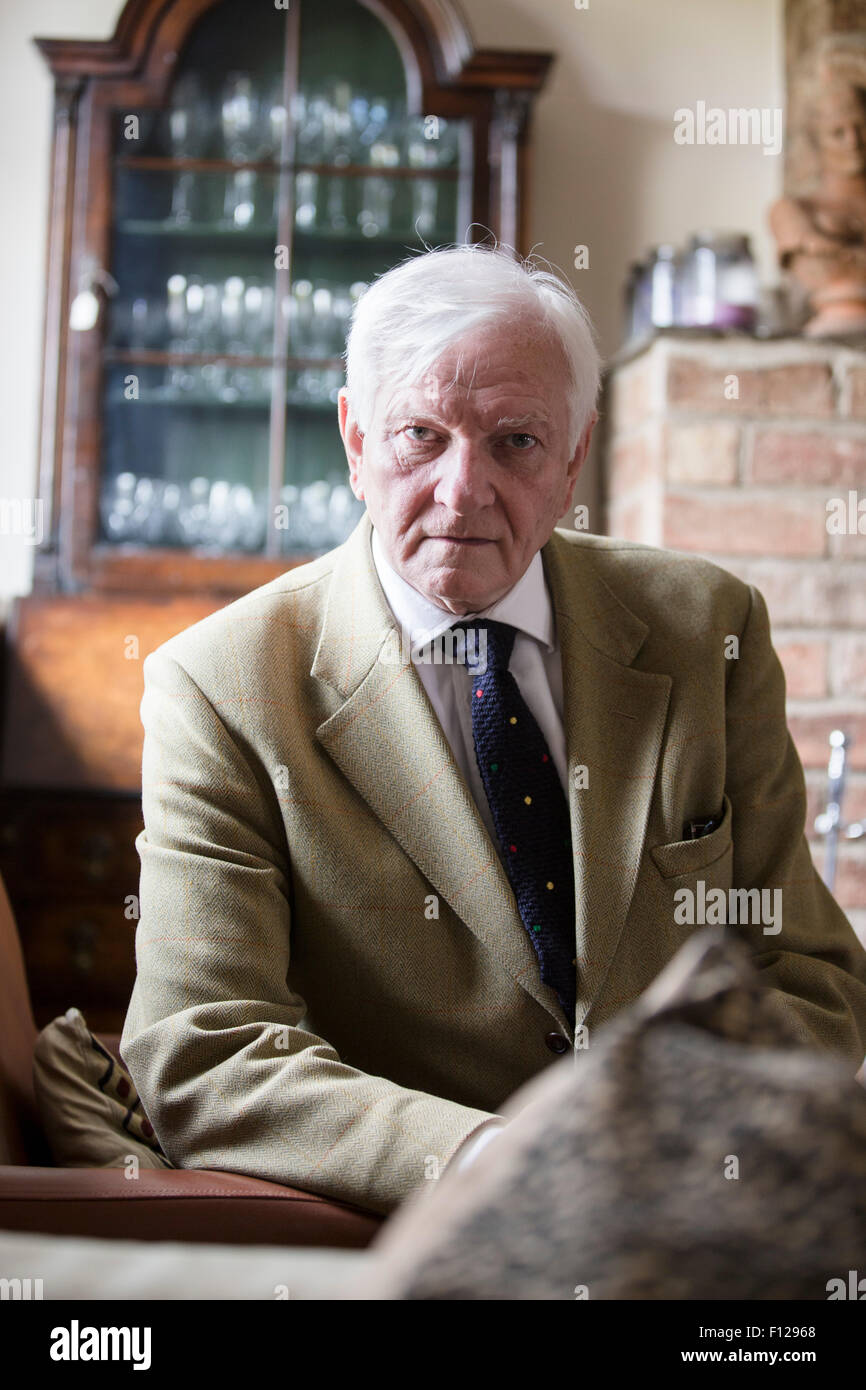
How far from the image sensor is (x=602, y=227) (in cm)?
306

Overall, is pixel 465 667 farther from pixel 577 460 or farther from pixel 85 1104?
pixel 85 1104

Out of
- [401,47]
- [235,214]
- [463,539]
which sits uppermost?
[401,47]

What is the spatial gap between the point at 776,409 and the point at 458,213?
871 millimetres

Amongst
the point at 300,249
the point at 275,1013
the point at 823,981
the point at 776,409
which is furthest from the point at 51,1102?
the point at 300,249

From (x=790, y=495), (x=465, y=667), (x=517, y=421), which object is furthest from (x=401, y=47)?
(x=465, y=667)

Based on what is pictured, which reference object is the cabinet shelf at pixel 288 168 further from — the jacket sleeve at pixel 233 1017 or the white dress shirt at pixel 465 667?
the jacket sleeve at pixel 233 1017

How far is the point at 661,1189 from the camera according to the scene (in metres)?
0.31

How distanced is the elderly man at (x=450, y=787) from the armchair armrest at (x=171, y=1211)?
10 centimetres

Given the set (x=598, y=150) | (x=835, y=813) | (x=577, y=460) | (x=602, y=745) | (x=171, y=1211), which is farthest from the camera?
(x=598, y=150)

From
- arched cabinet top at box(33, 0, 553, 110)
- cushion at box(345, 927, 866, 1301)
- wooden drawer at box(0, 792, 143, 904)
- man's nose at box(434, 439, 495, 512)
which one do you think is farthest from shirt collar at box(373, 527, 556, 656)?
arched cabinet top at box(33, 0, 553, 110)

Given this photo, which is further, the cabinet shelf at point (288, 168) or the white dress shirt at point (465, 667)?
the cabinet shelf at point (288, 168)

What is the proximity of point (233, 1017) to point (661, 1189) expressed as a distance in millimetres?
823

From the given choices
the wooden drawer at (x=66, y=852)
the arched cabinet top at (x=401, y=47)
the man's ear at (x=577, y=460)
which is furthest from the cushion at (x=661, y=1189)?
the arched cabinet top at (x=401, y=47)

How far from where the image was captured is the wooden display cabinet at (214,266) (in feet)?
9.05
